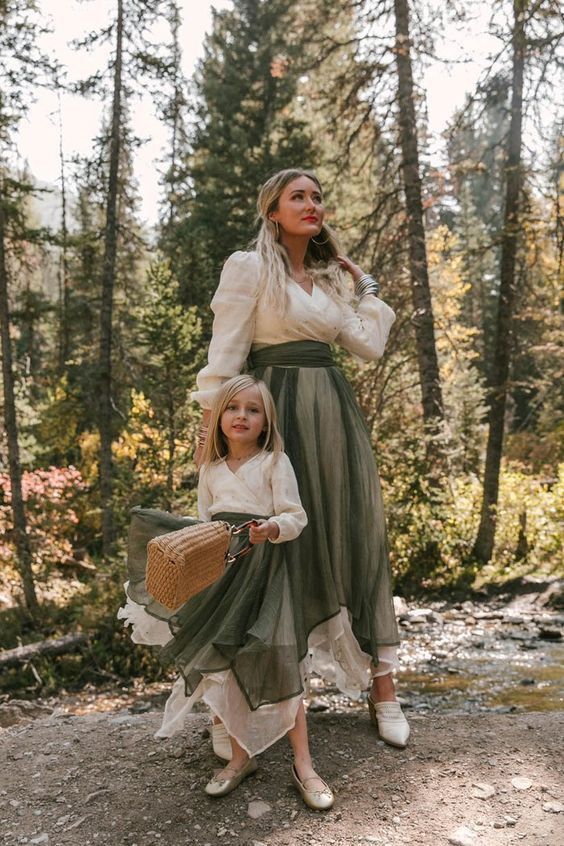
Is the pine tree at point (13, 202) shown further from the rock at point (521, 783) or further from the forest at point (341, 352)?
the rock at point (521, 783)

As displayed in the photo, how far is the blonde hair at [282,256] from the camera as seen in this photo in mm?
3154

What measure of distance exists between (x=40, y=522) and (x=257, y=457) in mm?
10580

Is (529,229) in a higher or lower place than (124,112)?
lower

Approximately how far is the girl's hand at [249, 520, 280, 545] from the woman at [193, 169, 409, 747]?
461 mm

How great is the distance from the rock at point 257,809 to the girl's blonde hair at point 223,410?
141 cm

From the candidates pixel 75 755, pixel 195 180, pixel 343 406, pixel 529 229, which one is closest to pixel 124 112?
pixel 195 180

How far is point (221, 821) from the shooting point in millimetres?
2604

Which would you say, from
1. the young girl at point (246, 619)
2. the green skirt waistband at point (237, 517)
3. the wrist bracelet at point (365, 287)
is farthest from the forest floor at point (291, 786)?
the wrist bracelet at point (365, 287)

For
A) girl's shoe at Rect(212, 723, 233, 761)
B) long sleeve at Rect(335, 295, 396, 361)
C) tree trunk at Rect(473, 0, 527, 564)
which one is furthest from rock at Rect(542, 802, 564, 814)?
tree trunk at Rect(473, 0, 527, 564)

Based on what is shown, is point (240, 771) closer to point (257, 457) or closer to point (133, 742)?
point (133, 742)

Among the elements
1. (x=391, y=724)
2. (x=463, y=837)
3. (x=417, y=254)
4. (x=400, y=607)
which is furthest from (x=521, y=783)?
(x=417, y=254)

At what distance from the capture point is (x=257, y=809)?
2.65 metres

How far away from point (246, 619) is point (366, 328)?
1.55 meters

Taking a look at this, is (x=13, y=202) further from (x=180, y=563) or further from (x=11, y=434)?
(x=180, y=563)
